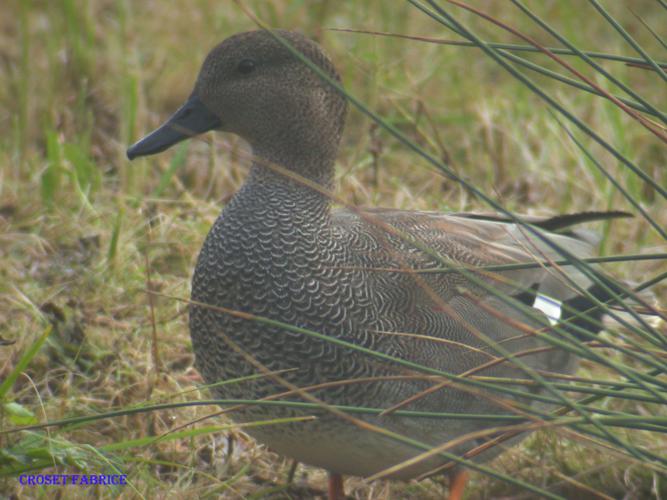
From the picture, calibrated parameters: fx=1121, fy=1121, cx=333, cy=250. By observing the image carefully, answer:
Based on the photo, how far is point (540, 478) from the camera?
299cm

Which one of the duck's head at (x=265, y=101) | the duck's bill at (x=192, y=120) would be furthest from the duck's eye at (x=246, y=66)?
the duck's bill at (x=192, y=120)

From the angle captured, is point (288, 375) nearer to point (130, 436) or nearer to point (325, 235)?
point (325, 235)

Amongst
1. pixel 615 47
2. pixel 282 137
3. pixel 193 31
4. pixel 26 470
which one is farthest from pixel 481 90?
pixel 26 470

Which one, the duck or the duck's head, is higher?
the duck's head

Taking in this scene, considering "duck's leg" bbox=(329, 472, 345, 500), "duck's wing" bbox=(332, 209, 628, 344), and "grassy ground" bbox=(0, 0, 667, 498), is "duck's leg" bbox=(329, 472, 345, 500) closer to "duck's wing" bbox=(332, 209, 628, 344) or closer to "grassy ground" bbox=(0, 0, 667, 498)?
"grassy ground" bbox=(0, 0, 667, 498)

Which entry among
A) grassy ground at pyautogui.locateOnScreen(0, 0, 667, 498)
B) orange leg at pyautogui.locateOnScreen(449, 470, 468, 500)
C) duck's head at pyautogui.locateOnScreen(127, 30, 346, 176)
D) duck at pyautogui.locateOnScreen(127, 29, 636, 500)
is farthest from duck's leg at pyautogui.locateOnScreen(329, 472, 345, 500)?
duck's head at pyautogui.locateOnScreen(127, 30, 346, 176)

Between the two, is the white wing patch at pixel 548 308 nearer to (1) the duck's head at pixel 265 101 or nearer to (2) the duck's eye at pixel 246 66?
(1) the duck's head at pixel 265 101

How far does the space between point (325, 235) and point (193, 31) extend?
2.78 m

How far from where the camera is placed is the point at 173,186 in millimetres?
4219

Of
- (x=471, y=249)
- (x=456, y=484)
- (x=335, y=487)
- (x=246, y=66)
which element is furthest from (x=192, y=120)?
(x=456, y=484)

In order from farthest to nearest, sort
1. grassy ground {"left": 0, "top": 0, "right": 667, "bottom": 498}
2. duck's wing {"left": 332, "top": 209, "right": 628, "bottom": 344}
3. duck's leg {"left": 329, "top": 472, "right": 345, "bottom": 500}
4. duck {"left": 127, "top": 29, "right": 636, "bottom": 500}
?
grassy ground {"left": 0, "top": 0, "right": 667, "bottom": 498} → duck's leg {"left": 329, "top": 472, "right": 345, "bottom": 500} → duck's wing {"left": 332, "top": 209, "right": 628, "bottom": 344} → duck {"left": 127, "top": 29, "right": 636, "bottom": 500}

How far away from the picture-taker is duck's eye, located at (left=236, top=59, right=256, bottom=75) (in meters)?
2.77

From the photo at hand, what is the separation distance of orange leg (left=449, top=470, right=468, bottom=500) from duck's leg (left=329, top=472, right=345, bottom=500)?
0.92ft

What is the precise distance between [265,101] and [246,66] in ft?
0.32
